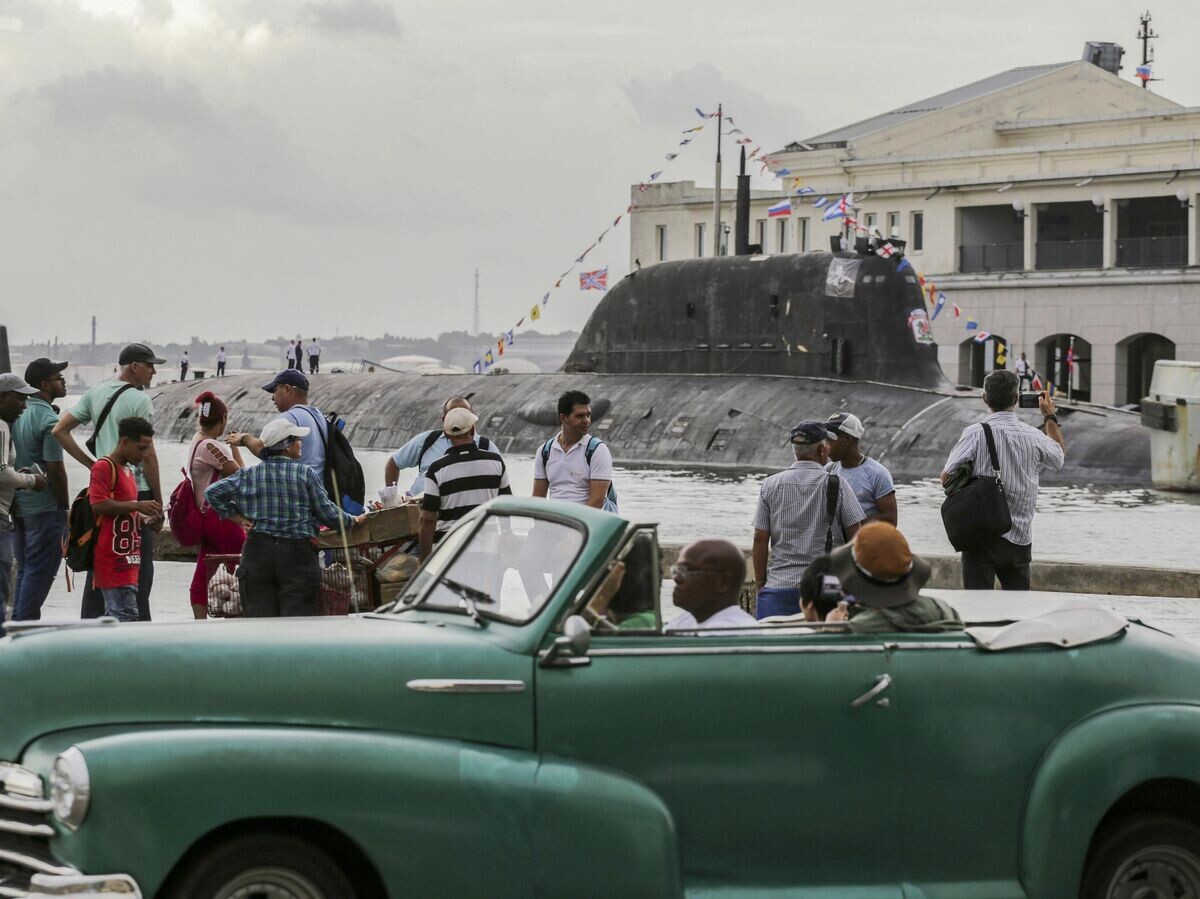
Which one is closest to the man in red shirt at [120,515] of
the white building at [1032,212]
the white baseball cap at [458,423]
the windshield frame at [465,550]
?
the white baseball cap at [458,423]

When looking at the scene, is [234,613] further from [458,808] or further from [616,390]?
[616,390]

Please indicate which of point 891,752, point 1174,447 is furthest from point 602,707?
point 1174,447

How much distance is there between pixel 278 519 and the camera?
26.2ft

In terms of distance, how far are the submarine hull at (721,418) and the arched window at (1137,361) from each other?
20897 mm

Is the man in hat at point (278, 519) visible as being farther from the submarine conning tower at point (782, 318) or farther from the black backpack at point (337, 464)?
the submarine conning tower at point (782, 318)

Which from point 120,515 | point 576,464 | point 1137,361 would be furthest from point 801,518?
point 1137,361

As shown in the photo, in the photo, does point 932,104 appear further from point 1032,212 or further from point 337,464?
point 337,464

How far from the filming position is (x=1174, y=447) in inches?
1232

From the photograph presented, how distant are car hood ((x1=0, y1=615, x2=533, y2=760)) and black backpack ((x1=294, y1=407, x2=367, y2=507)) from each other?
182 inches

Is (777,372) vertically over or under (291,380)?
over

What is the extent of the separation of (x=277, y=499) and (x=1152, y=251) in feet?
172

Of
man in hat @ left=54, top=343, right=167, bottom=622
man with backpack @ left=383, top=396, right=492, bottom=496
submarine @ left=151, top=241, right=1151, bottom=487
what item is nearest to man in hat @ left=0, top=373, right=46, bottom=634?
man in hat @ left=54, top=343, right=167, bottom=622

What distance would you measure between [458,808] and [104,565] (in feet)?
16.1

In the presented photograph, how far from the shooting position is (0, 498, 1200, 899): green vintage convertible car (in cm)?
444
